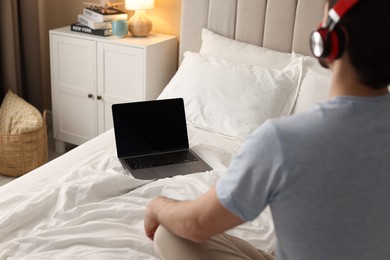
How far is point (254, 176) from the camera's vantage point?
91 centimetres

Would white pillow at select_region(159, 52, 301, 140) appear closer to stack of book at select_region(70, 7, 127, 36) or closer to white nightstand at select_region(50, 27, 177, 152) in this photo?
white nightstand at select_region(50, 27, 177, 152)

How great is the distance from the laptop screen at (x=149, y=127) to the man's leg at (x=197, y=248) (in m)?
0.89

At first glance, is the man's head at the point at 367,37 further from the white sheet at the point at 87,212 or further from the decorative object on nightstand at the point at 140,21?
the decorative object on nightstand at the point at 140,21

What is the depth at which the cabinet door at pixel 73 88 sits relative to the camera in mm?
3191

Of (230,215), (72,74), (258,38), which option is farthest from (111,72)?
(230,215)

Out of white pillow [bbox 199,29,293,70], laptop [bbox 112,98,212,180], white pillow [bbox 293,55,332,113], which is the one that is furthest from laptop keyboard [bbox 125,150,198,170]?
white pillow [bbox 199,29,293,70]

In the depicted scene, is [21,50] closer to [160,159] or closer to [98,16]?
[98,16]

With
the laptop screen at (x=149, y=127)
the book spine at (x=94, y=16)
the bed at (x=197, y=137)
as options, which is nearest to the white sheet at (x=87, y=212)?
the bed at (x=197, y=137)

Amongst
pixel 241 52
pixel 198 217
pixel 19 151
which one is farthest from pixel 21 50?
pixel 198 217

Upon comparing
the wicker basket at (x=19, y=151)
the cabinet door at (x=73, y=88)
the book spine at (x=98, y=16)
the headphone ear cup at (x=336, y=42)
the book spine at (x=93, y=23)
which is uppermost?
the headphone ear cup at (x=336, y=42)

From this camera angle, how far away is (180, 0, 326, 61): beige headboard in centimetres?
270

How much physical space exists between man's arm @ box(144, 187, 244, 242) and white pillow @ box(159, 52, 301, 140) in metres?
1.25

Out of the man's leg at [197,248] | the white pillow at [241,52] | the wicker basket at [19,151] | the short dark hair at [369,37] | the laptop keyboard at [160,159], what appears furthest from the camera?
the wicker basket at [19,151]

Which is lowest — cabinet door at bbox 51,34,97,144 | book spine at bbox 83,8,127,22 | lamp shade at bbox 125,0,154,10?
cabinet door at bbox 51,34,97,144
